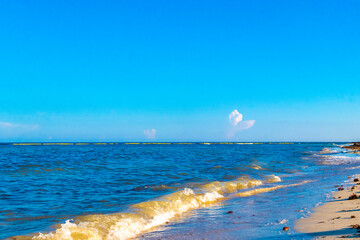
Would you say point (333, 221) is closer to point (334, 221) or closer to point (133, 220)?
point (334, 221)

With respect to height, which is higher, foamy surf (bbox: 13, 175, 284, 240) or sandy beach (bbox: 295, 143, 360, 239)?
sandy beach (bbox: 295, 143, 360, 239)

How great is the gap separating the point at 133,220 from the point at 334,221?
550 centimetres

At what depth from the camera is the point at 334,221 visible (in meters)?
7.61

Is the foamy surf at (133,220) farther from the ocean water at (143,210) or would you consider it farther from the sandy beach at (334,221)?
Result: the sandy beach at (334,221)

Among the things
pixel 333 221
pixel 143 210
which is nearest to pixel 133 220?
pixel 143 210

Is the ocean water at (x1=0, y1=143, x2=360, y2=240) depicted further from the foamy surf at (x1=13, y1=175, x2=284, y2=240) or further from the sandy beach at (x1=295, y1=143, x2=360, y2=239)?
the sandy beach at (x1=295, y1=143, x2=360, y2=239)

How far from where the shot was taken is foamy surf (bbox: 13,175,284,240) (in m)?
7.81

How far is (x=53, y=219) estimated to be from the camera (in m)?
8.98

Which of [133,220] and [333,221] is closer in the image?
[333,221]

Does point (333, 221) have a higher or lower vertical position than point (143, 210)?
higher

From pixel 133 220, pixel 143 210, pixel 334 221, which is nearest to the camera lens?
pixel 334 221

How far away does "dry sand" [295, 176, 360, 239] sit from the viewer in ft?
21.1

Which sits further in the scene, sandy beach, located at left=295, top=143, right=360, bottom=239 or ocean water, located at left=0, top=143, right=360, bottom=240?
ocean water, located at left=0, top=143, right=360, bottom=240

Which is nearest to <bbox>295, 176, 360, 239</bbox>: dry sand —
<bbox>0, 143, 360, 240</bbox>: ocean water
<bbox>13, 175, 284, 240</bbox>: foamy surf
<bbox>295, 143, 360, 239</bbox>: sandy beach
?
<bbox>295, 143, 360, 239</bbox>: sandy beach
